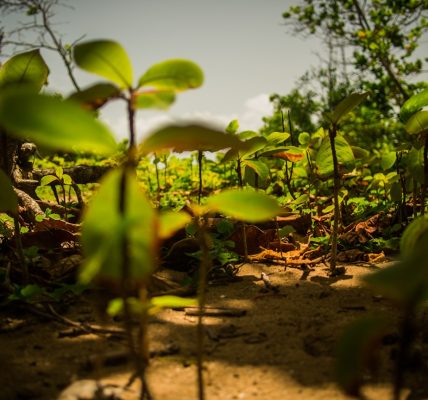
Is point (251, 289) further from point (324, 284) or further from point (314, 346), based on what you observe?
point (314, 346)

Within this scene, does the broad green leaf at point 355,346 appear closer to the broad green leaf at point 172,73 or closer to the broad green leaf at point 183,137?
the broad green leaf at point 183,137

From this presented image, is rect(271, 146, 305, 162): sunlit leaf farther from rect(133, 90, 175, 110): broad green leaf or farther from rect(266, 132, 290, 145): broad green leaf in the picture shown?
rect(133, 90, 175, 110): broad green leaf

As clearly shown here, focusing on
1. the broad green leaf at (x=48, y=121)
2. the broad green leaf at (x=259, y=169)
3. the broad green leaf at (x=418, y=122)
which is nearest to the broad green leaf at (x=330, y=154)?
the broad green leaf at (x=259, y=169)

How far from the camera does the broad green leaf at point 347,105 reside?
186 cm

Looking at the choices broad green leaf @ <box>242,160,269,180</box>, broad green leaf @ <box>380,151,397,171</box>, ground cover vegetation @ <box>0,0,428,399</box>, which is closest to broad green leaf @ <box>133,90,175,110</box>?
ground cover vegetation @ <box>0,0,428,399</box>

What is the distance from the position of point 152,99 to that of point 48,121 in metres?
0.32

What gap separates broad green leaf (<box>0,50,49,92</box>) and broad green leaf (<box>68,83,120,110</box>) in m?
0.67

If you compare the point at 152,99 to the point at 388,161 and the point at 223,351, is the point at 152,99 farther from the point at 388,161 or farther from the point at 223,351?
the point at 388,161

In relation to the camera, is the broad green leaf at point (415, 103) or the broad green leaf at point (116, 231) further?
the broad green leaf at point (415, 103)

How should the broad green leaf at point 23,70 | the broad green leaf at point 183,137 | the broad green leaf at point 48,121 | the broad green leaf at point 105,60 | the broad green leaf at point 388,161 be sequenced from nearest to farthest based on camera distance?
1. the broad green leaf at point 48,121
2. the broad green leaf at point 183,137
3. the broad green leaf at point 105,60
4. the broad green leaf at point 23,70
5. the broad green leaf at point 388,161

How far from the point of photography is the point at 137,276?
0.87 m

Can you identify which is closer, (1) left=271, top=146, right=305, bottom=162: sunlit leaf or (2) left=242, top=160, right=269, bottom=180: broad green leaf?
(2) left=242, top=160, right=269, bottom=180: broad green leaf

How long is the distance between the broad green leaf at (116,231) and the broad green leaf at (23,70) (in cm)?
91

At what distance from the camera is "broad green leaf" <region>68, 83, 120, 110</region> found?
0.95m
